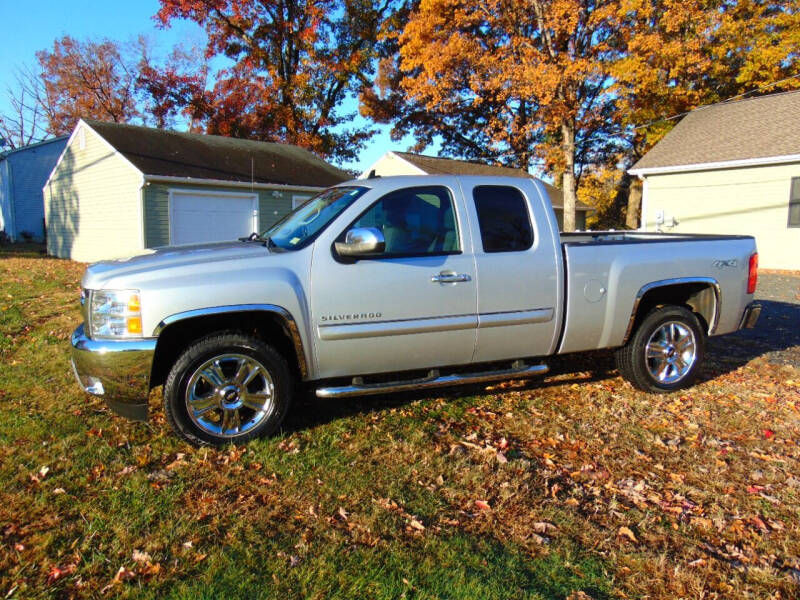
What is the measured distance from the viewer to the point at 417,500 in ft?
11.0

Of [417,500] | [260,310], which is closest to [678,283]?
[417,500]

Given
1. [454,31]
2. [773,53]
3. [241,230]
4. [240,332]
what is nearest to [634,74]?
[773,53]

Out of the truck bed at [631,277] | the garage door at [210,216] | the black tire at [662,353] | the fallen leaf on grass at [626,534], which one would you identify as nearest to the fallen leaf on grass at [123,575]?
the fallen leaf on grass at [626,534]

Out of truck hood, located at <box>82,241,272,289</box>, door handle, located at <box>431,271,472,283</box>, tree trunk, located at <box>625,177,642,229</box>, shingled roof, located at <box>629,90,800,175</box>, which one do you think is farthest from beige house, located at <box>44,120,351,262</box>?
tree trunk, located at <box>625,177,642,229</box>

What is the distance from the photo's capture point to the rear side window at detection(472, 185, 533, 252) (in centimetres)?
455

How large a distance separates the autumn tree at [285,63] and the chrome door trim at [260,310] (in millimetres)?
29291

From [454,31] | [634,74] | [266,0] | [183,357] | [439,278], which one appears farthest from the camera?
[266,0]

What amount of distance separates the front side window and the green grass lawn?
138cm

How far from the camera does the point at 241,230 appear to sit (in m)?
18.6

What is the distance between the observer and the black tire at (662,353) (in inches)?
203

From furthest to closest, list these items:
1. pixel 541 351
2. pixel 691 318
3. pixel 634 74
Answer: pixel 634 74, pixel 691 318, pixel 541 351

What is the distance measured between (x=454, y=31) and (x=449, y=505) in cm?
2560

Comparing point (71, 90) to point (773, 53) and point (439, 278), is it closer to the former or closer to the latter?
point (773, 53)

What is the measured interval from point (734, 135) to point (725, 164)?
180cm
